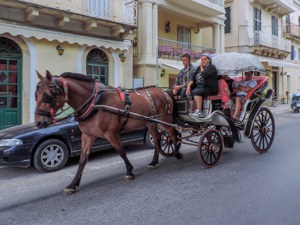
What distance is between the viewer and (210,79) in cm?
630

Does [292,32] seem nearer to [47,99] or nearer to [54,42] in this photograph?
[54,42]

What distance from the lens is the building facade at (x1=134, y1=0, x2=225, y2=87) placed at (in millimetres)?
15116

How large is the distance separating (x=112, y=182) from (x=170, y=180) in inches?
40.4

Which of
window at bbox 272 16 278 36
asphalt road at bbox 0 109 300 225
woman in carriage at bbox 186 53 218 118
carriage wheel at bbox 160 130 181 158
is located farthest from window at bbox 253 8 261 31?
carriage wheel at bbox 160 130 181 158

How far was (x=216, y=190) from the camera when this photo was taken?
15.6ft

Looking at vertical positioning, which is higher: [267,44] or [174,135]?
[267,44]

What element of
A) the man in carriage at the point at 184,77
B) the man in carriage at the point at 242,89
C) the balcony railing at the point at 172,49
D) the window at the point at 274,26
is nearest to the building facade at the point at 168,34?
the balcony railing at the point at 172,49

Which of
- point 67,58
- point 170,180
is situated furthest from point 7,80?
point 170,180

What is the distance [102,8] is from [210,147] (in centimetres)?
914

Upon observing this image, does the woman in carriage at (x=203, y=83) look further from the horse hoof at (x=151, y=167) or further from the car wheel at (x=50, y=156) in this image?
the car wheel at (x=50, y=156)

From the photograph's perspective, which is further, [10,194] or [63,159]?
[63,159]

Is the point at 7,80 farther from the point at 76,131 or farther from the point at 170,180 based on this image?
the point at 170,180

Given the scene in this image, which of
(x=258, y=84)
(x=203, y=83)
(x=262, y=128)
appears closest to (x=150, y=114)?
(x=203, y=83)

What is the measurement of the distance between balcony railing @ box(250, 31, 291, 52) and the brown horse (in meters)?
20.3
